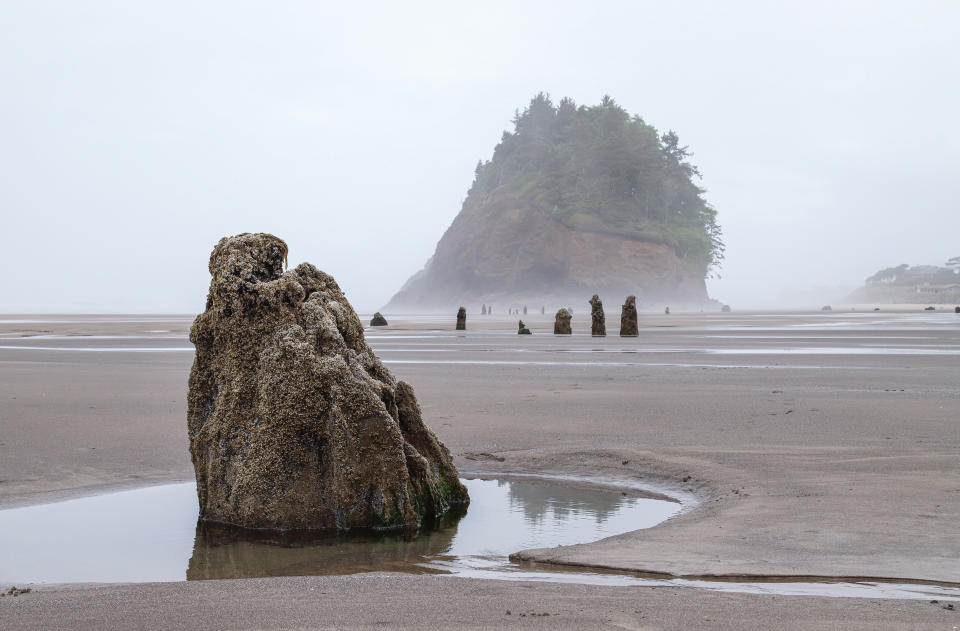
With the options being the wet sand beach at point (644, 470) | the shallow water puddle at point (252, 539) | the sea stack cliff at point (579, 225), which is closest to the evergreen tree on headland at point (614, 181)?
the sea stack cliff at point (579, 225)

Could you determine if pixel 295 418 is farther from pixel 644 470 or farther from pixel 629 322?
pixel 629 322

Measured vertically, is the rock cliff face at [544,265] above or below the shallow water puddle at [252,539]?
above

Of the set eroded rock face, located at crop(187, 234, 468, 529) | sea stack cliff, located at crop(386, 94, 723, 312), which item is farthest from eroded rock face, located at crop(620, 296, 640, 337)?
sea stack cliff, located at crop(386, 94, 723, 312)

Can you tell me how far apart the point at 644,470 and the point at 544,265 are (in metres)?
101

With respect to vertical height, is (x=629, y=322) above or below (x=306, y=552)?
above

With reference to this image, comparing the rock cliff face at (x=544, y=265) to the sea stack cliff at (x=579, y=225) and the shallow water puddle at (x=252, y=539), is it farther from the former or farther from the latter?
the shallow water puddle at (x=252, y=539)

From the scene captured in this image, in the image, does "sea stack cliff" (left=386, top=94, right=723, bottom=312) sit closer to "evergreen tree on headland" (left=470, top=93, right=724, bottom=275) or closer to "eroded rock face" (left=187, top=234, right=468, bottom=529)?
"evergreen tree on headland" (left=470, top=93, right=724, bottom=275)

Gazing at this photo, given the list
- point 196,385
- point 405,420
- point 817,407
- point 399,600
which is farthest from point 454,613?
point 817,407

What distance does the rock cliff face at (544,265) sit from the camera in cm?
10338

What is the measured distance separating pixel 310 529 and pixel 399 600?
1816 millimetres

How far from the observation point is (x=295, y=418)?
18.0 feet

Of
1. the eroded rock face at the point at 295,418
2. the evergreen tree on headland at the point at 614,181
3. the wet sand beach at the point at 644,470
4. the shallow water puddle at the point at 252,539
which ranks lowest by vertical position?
the shallow water puddle at the point at 252,539

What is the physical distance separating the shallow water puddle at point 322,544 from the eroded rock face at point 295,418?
0.20 m

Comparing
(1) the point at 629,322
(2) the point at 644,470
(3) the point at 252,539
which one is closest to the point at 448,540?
(3) the point at 252,539
